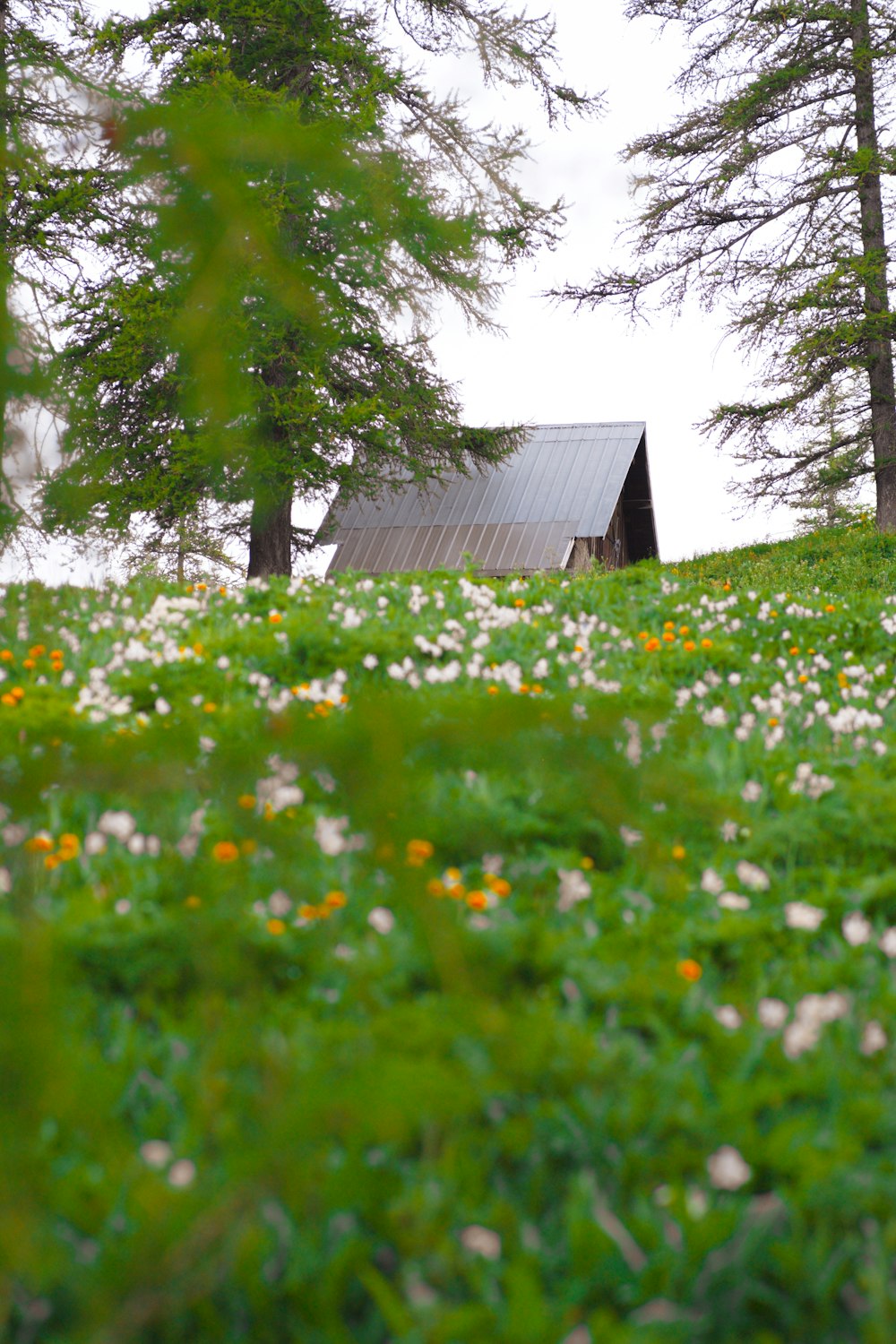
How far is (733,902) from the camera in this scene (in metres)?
2.96

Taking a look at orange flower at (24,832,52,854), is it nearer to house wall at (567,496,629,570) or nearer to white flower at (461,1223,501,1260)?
white flower at (461,1223,501,1260)

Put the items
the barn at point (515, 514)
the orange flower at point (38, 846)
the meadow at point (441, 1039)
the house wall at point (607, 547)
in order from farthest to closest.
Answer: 1. the house wall at point (607, 547)
2. the barn at point (515, 514)
3. the orange flower at point (38, 846)
4. the meadow at point (441, 1039)

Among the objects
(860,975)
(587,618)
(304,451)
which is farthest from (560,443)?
(860,975)

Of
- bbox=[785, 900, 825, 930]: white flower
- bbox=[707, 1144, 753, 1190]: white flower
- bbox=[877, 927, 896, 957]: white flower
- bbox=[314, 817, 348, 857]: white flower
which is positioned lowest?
bbox=[707, 1144, 753, 1190]: white flower

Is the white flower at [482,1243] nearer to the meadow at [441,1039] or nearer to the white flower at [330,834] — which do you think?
the meadow at [441,1039]

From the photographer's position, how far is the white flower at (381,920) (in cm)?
270

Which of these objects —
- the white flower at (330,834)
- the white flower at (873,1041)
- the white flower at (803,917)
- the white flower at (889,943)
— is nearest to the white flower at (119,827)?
the white flower at (330,834)

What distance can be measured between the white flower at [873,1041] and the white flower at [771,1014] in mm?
189

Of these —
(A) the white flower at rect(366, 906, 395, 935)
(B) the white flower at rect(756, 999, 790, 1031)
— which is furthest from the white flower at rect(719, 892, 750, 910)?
(A) the white flower at rect(366, 906, 395, 935)

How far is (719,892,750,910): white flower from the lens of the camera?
2955 mm

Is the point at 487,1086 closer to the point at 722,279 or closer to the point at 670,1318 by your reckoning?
the point at 670,1318

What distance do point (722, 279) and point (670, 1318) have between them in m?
18.3

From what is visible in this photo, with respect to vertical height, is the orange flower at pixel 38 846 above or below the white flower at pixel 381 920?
above

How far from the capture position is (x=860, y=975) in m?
2.61
